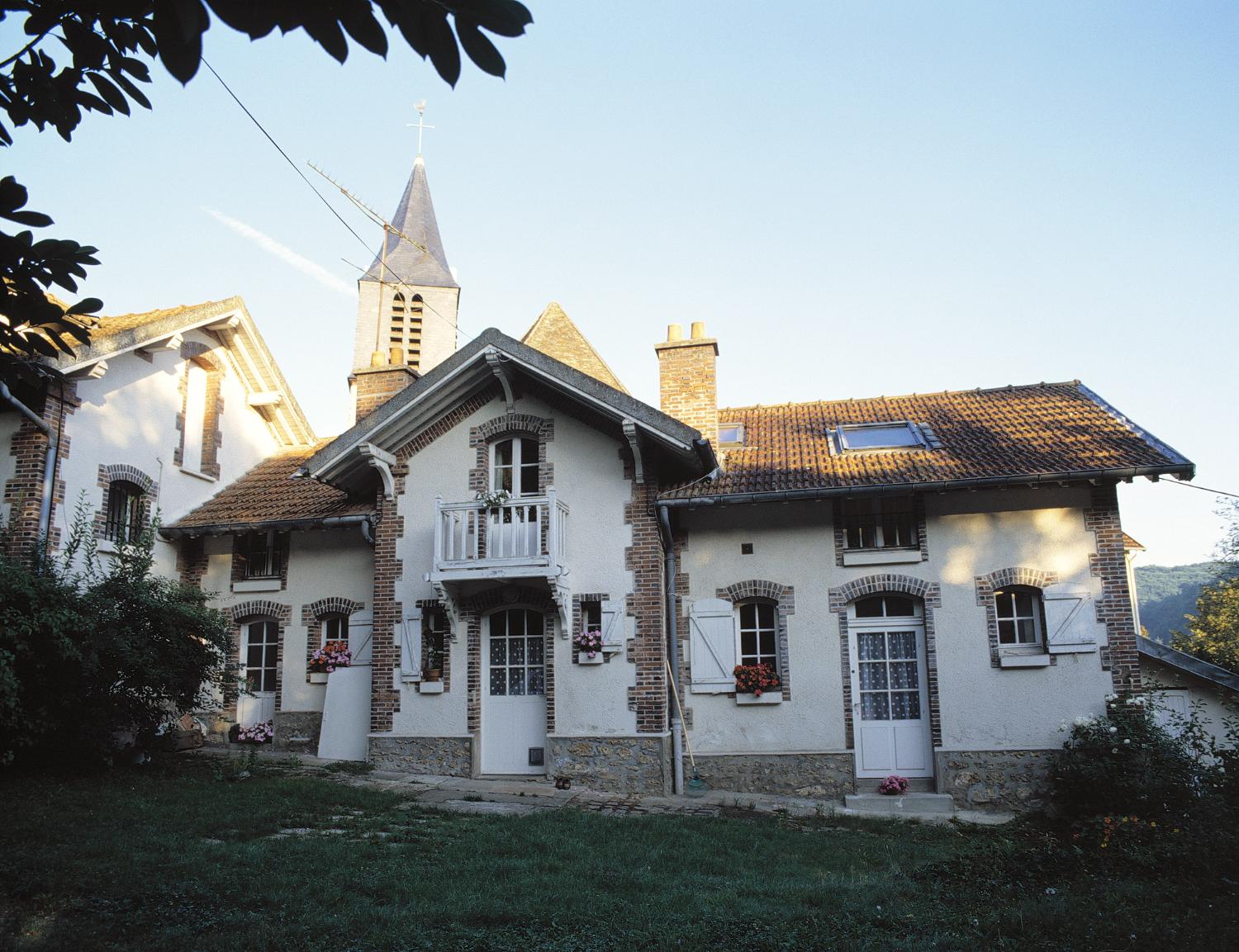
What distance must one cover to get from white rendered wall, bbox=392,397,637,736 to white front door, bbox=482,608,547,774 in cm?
39

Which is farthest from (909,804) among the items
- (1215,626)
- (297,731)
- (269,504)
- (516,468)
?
(1215,626)

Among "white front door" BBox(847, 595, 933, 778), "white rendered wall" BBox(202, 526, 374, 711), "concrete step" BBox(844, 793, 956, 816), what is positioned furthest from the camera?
"white rendered wall" BBox(202, 526, 374, 711)

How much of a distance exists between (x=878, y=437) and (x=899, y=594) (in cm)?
273

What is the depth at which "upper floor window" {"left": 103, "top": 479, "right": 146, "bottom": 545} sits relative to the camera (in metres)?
14.5

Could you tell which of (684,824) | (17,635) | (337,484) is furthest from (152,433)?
(684,824)

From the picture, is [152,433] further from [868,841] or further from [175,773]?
[868,841]

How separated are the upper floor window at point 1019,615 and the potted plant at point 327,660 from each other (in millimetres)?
9123

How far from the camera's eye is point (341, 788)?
35.8ft

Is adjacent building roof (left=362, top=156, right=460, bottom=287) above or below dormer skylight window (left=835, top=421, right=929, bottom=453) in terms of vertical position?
above

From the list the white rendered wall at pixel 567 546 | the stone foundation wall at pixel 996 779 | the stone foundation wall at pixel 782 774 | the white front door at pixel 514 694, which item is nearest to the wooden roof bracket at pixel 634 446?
the white rendered wall at pixel 567 546

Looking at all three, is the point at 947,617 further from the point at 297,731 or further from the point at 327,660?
the point at 297,731

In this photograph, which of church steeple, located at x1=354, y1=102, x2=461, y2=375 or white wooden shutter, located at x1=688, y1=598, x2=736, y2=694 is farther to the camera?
church steeple, located at x1=354, y1=102, x2=461, y2=375

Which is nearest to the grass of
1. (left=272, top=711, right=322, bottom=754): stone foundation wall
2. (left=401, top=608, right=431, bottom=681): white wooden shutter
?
(left=401, top=608, right=431, bottom=681): white wooden shutter

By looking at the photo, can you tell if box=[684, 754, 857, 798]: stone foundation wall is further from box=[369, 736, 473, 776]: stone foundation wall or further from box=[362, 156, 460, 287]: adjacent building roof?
box=[362, 156, 460, 287]: adjacent building roof
